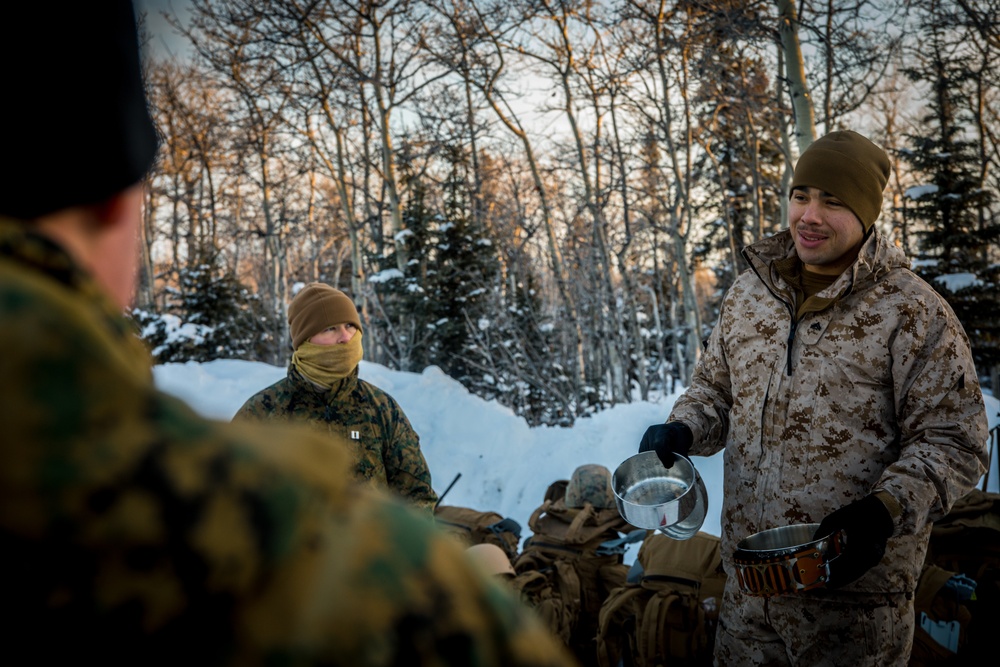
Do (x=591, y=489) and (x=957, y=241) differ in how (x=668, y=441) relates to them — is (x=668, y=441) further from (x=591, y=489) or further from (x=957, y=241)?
(x=957, y=241)

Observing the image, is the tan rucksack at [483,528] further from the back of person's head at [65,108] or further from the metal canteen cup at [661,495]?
the back of person's head at [65,108]

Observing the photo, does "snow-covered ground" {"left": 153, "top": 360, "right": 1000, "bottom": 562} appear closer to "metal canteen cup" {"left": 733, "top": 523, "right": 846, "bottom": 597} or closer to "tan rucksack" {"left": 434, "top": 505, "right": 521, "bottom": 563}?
"tan rucksack" {"left": 434, "top": 505, "right": 521, "bottom": 563}

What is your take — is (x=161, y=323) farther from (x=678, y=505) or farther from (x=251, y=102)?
(x=678, y=505)

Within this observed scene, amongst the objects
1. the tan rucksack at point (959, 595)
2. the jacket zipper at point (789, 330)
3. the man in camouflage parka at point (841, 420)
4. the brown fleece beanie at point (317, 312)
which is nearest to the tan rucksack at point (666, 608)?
the man in camouflage parka at point (841, 420)

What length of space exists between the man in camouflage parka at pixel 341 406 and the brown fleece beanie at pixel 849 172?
2.12m

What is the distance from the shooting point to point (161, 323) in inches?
570

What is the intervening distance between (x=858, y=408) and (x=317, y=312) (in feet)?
7.94

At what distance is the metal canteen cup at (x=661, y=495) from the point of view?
7.25 ft

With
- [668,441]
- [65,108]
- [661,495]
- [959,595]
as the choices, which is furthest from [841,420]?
[65,108]

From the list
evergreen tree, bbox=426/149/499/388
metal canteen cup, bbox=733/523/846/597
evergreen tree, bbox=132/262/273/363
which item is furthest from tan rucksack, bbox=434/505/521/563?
evergreen tree, bbox=132/262/273/363

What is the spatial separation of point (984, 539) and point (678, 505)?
2.27 meters

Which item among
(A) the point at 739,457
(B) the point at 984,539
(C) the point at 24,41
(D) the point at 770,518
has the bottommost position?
(B) the point at 984,539


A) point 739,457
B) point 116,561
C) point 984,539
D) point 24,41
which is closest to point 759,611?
point 739,457

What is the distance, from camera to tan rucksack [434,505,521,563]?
390cm
